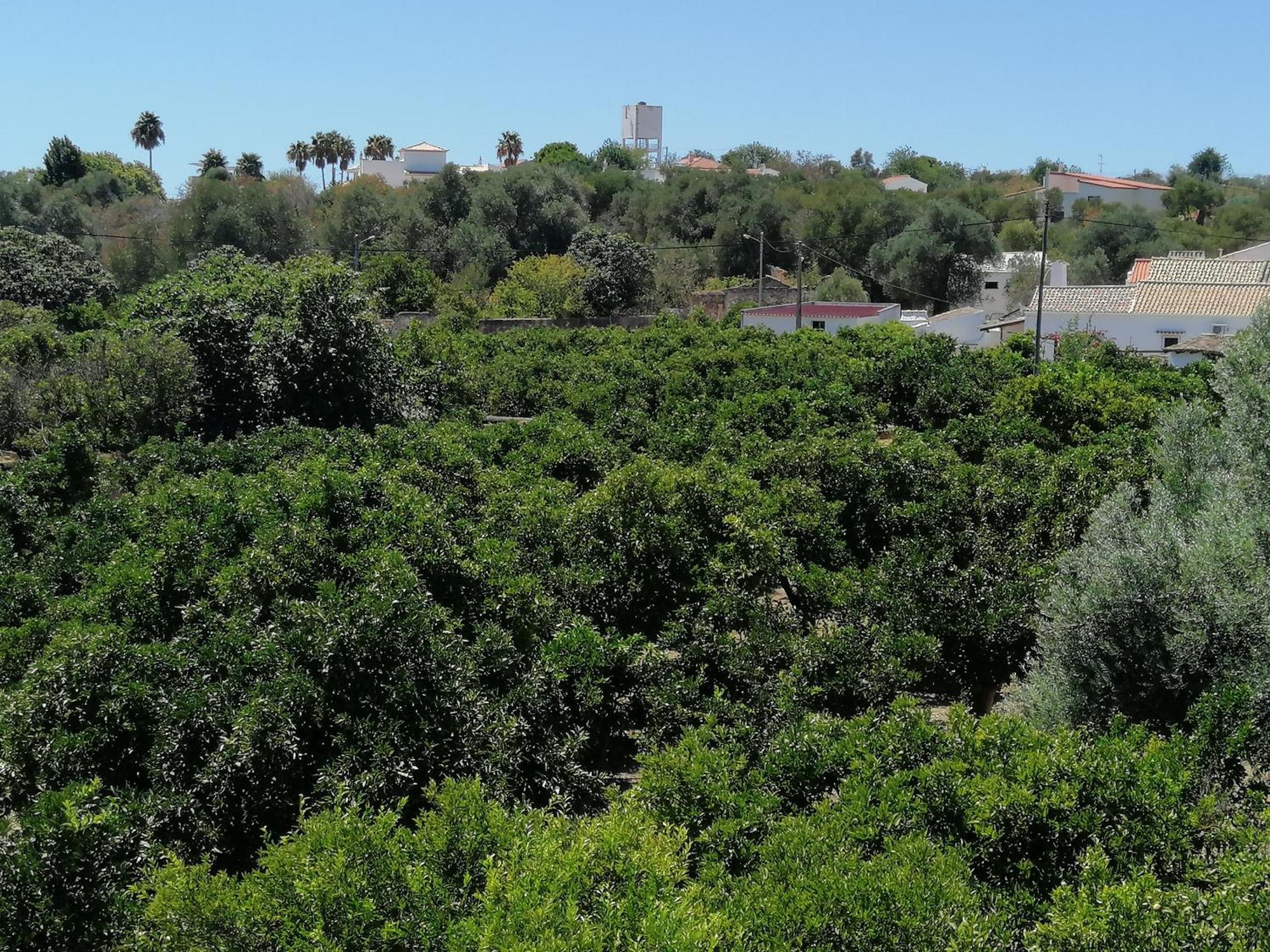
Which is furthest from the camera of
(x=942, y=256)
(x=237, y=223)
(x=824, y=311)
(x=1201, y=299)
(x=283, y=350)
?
(x=942, y=256)

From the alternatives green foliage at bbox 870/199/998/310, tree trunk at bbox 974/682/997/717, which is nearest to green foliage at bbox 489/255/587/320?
green foliage at bbox 870/199/998/310

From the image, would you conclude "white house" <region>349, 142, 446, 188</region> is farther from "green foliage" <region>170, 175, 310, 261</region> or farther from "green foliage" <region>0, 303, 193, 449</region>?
"green foliage" <region>0, 303, 193, 449</region>

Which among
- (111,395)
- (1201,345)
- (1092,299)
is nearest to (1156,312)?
(1092,299)

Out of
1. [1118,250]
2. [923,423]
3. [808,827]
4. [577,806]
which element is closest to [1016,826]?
[808,827]

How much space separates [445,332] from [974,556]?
19.0 meters

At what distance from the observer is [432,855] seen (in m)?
6.73

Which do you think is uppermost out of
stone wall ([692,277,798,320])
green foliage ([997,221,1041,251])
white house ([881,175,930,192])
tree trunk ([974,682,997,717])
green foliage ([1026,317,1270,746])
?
white house ([881,175,930,192])

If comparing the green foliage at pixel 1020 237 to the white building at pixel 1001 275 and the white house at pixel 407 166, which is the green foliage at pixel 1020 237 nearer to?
the white building at pixel 1001 275

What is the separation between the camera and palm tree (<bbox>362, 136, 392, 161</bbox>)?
101000mm

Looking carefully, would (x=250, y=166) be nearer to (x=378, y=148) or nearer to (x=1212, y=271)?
(x=378, y=148)

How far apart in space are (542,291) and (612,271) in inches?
182

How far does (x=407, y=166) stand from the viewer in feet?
341

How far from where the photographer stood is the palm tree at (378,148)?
10100 cm

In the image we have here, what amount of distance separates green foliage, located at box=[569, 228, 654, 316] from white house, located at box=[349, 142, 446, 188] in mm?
42912
